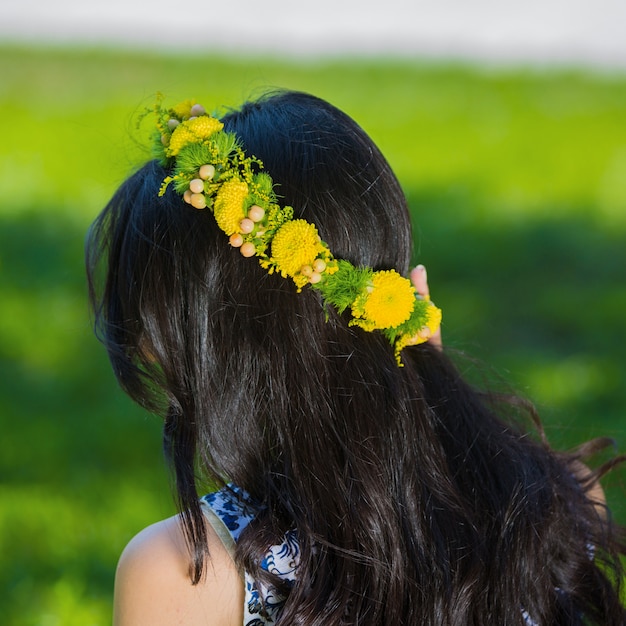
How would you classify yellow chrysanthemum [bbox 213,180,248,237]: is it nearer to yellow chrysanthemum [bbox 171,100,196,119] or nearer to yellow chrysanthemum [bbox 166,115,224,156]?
yellow chrysanthemum [bbox 166,115,224,156]

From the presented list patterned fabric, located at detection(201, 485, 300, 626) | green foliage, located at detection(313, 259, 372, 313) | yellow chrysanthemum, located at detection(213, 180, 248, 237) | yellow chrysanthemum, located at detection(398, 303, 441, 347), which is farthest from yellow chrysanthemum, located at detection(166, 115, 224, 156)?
patterned fabric, located at detection(201, 485, 300, 626)

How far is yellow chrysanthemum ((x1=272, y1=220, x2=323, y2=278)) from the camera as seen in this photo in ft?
4.61

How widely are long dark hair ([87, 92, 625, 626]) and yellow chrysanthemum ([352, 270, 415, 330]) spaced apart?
2.0 inches

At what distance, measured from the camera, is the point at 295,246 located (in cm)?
141

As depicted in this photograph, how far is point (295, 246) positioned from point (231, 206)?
4.6 inches

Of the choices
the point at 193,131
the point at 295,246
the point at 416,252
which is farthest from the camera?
the point at 416,252

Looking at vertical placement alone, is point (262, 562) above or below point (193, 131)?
below

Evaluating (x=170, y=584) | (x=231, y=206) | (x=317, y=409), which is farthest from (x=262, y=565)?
(x=231, y=206)

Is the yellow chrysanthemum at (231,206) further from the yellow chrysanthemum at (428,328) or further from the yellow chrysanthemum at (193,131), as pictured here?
the yellow chrysanthemum at (428,328)

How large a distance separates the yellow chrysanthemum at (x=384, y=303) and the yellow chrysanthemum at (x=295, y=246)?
0.11 m

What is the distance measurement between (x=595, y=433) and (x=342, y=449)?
5.40 feet

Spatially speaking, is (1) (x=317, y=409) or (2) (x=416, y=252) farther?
(2) (x=416, y=252)

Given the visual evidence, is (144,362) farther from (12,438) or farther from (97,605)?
(12,438)

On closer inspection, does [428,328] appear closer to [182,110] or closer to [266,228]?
[266,228]
